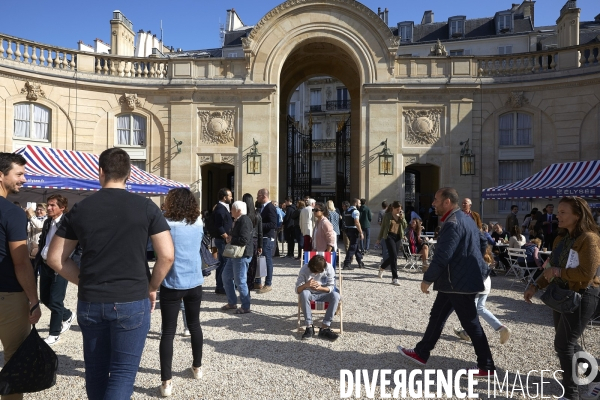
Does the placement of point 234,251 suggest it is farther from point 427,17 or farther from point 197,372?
point 427,17

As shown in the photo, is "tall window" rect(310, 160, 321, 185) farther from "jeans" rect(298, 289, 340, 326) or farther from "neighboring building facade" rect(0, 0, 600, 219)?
"jeans" rect(298, 289, 340, 326)

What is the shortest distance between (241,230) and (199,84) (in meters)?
12.6

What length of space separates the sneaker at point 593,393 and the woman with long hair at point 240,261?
4.32 metres

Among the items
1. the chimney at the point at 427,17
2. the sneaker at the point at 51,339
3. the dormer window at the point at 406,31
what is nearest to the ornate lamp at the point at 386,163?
the sneaker at the point at 51,339

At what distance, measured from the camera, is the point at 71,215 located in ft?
9.04


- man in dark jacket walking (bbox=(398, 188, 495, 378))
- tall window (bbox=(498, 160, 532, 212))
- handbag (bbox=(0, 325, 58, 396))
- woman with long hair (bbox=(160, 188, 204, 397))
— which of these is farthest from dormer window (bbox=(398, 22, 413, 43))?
handbag (bbox=(0, 325, 58, 396))

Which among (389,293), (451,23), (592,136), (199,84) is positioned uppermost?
(451,23)

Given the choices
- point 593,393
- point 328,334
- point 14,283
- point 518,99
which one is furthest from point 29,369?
point 518,99

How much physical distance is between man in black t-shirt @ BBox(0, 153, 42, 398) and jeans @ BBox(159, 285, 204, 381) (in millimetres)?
1105

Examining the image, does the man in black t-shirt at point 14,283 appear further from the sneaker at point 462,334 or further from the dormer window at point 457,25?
the dormer window at point 457,25

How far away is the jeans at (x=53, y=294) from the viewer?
5395 mm

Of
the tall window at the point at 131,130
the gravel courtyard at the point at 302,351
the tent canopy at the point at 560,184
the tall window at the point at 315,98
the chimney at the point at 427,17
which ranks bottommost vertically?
the gravel courtyard at the point at 302,351

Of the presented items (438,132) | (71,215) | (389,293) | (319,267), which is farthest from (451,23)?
(71,215)

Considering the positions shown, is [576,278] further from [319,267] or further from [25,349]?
[25,349]
